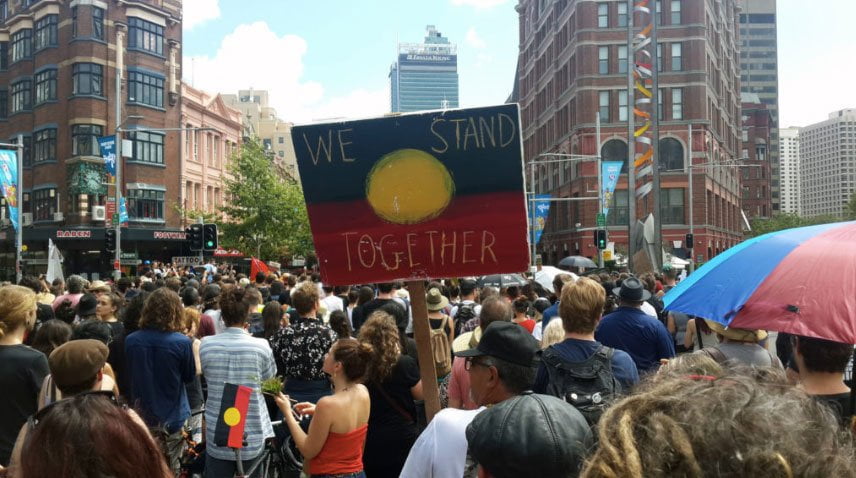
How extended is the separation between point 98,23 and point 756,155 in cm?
10914

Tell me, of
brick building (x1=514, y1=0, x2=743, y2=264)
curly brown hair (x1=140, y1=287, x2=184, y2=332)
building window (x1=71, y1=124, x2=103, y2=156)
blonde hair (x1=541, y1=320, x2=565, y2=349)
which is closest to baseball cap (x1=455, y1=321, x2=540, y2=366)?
blonde hair (x1=541, y1=320, x2=565, y2=349)

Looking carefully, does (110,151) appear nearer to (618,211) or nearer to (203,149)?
(203,149)

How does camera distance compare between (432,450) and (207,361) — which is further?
(207,361)

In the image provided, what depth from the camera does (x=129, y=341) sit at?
19.4ft

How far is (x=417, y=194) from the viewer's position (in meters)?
3.94

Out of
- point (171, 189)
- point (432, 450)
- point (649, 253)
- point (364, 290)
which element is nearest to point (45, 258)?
point (171, 189)

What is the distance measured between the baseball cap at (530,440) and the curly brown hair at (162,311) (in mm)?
4330

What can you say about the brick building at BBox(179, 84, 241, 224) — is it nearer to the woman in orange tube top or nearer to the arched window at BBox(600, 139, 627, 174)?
the arched window at BBox(600, 139, 627, 174)

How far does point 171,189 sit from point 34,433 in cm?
4613

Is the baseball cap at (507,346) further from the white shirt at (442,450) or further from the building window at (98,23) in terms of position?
the building window at (98,23)

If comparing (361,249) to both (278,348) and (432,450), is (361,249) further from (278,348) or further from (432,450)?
(278,348)

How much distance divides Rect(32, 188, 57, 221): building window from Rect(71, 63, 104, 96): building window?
5777 millimetres

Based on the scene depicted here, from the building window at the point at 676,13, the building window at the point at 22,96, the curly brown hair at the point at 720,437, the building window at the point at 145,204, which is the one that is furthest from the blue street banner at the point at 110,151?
the building window at the point at 676,13

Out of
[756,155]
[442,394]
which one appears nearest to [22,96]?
[442,394]
